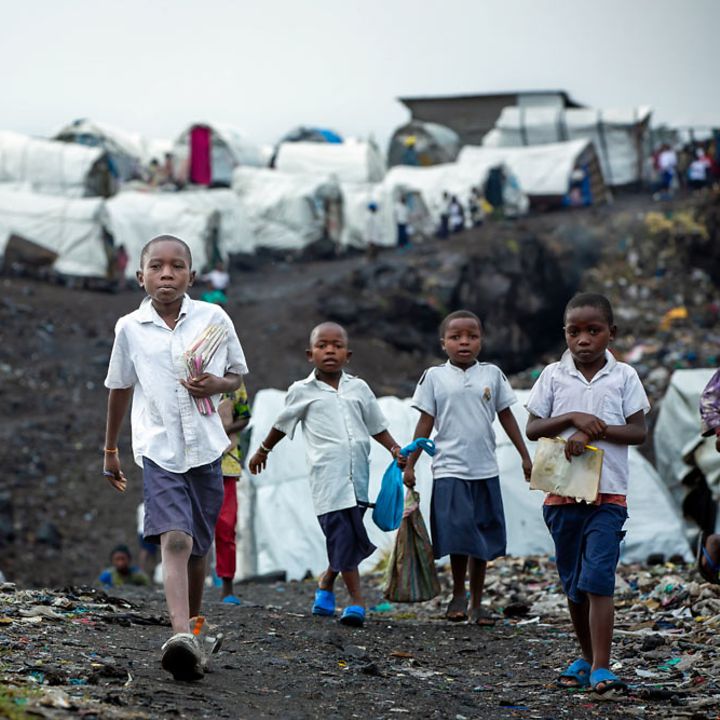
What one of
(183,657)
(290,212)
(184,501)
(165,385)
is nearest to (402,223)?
(290,212)

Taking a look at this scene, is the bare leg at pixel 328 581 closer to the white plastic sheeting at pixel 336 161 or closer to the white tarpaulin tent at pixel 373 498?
Answer: the white tarpaulin tent at pixel 373 498

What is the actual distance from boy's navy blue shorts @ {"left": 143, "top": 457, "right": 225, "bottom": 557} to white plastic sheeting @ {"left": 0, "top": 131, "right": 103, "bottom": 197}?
29627 millimetres

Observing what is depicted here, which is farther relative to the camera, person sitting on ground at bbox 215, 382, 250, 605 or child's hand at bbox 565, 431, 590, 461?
person sitting on ground at bbox 215, 382, 250, 605

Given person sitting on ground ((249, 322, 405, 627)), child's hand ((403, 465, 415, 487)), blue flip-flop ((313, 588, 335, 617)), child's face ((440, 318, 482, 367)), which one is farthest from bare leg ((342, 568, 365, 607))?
child's face ((440, 318, 482, 367))

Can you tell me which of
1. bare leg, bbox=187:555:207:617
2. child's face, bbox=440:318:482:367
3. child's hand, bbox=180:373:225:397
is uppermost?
child's face, bbox=440:318:482:367

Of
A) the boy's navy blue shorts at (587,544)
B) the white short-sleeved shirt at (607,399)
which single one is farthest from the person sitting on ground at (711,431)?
the boy's navy blue shorts at (587,544)

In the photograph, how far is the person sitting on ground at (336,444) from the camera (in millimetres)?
6070

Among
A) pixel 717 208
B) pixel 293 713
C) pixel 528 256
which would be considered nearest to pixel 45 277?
→ pixel 528 256

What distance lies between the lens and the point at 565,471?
172 inches

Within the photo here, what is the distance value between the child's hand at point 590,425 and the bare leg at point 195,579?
1441 millimetres

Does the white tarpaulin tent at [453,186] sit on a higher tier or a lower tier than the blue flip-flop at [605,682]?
higher

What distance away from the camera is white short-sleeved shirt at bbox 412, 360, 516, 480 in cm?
648

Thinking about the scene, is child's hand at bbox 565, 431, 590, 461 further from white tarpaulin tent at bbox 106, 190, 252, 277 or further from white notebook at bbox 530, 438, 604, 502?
white tarpaulin tent at bbox 106, 190, 252, 277

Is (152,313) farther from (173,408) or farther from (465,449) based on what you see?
(465,449)
